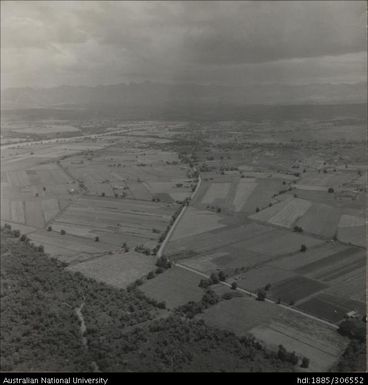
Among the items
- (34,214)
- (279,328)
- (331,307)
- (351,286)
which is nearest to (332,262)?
(351,286)

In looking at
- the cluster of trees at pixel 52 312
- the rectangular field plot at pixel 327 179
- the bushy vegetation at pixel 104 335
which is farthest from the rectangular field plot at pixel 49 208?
the rectangular field plot at pixel 327 179

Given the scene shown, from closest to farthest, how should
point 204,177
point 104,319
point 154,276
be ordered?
point 104,319
point 154,276
point 204,177

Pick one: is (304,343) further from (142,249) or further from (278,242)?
(142,249)

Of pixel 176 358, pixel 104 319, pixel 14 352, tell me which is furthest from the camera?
pixel 104 319

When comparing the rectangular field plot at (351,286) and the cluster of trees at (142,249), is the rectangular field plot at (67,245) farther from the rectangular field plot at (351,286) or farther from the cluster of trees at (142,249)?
the rectangular field plot at (351,286)

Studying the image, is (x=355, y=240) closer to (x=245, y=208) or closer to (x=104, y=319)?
(x=245, y=208)

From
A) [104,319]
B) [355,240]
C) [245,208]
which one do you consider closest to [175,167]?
[245,208]
